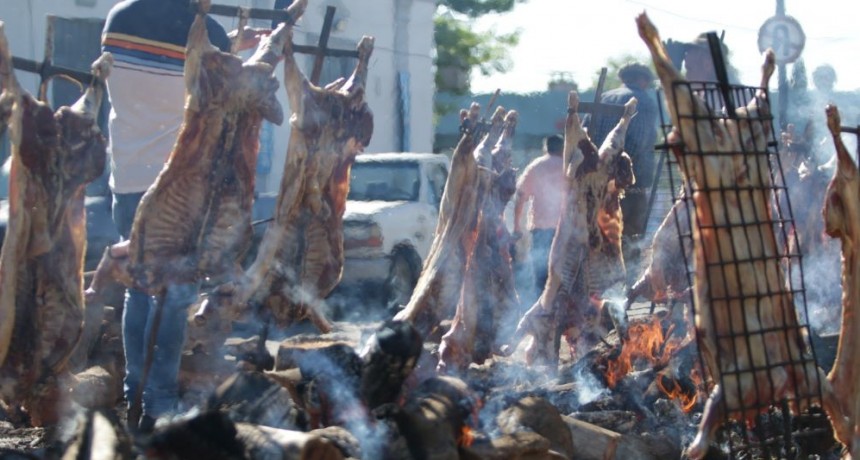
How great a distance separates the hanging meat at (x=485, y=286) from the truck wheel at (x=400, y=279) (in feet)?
14.2

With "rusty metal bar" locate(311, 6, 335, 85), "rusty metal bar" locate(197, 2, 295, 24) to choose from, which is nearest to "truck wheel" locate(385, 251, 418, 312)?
"rusty metal bar" locate(311, 6, 335, 85)

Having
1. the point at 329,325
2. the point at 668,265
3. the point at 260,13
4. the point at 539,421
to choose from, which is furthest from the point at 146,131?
the point at 668,265

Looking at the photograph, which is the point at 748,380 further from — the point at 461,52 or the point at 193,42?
the point at 461,52

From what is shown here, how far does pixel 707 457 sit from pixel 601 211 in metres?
3.03

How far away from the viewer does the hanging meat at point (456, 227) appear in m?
7.52

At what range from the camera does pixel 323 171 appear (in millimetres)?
6609

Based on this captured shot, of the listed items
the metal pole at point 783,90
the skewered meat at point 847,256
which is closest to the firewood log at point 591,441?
the skewered meat at point 847,256

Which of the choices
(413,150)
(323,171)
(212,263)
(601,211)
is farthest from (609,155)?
(413,150)

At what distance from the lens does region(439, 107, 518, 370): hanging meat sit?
25.2 ft

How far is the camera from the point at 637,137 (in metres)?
11.2

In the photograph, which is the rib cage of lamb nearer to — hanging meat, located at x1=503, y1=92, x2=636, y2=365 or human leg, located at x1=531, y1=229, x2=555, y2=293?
hanging meat, located at x1=503, y1=92, x2=636, y2=365

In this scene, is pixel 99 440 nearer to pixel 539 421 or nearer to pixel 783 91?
pixel 539 421

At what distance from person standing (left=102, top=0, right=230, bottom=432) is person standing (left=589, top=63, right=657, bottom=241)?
18.4 feet

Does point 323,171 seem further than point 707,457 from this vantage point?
Yes
